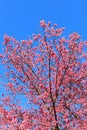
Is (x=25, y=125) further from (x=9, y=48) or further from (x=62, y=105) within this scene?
(x=9, y=48)

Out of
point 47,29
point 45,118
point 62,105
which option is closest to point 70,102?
point 62,105

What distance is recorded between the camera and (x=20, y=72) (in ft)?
68.4

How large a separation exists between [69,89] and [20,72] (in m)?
3.25

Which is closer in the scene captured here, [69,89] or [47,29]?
[47,29]

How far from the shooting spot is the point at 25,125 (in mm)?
17094

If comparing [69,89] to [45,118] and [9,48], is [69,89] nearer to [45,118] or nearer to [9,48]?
[45,118]

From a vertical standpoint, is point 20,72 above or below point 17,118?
above

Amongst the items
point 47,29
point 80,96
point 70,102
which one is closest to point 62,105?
point 70,102

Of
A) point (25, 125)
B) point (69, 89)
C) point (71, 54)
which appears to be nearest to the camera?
point (25, 125)

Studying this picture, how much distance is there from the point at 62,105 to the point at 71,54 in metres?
3.03

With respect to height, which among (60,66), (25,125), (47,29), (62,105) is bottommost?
(25,125)

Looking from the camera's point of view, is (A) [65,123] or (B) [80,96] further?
(B) [80,96]

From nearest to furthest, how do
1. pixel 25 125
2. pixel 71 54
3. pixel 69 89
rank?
pixel 25 125, pixel 71 54, pixel 69 89

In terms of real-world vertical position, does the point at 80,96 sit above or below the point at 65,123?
above
